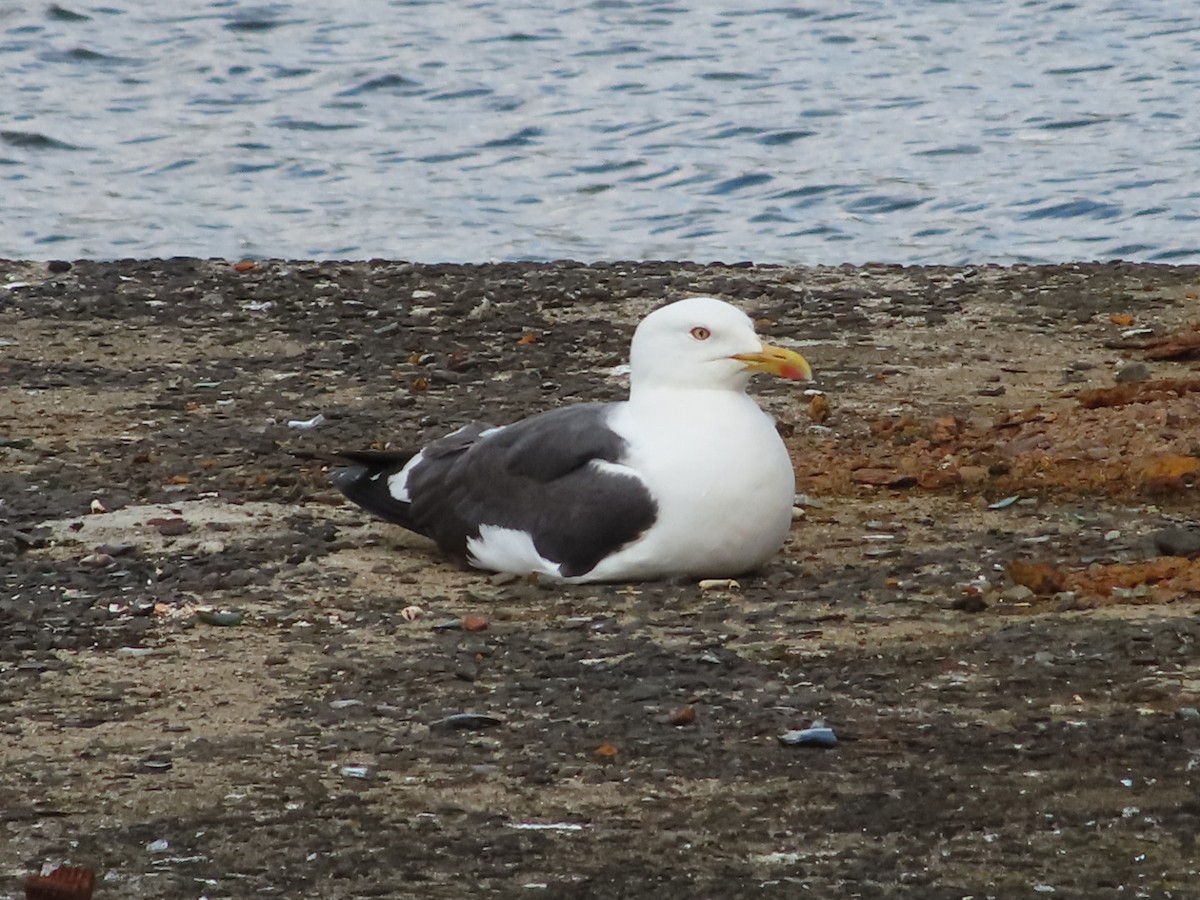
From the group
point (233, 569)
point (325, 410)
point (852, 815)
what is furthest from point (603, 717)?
point (325, 410)

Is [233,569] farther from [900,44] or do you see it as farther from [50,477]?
[900,44]

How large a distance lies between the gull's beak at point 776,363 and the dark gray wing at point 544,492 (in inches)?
17.5

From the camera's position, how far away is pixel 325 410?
8430 millimetres

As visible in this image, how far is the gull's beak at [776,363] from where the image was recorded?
610 cm

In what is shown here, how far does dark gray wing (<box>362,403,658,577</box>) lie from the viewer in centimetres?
595

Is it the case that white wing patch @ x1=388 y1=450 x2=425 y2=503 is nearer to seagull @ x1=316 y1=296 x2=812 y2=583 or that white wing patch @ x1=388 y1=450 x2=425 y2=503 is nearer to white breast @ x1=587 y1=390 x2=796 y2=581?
seagull @ x1=316 y1=296 x2=812 y2=583

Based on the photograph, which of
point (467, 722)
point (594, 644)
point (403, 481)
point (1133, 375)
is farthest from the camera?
point (1133, 375)

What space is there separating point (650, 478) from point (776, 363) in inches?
20.7

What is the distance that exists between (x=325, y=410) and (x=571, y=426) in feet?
8.05

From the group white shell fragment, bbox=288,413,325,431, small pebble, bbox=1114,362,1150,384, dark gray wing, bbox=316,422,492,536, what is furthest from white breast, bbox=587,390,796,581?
small pebble, bbox=1114,362,1150,384

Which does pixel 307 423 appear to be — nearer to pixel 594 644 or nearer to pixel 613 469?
pixel 613 469

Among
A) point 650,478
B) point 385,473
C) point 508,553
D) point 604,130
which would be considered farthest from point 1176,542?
point 604,130

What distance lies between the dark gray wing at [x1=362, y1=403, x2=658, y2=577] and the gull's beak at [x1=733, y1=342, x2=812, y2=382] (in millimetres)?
443

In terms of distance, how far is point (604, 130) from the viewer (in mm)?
16422
